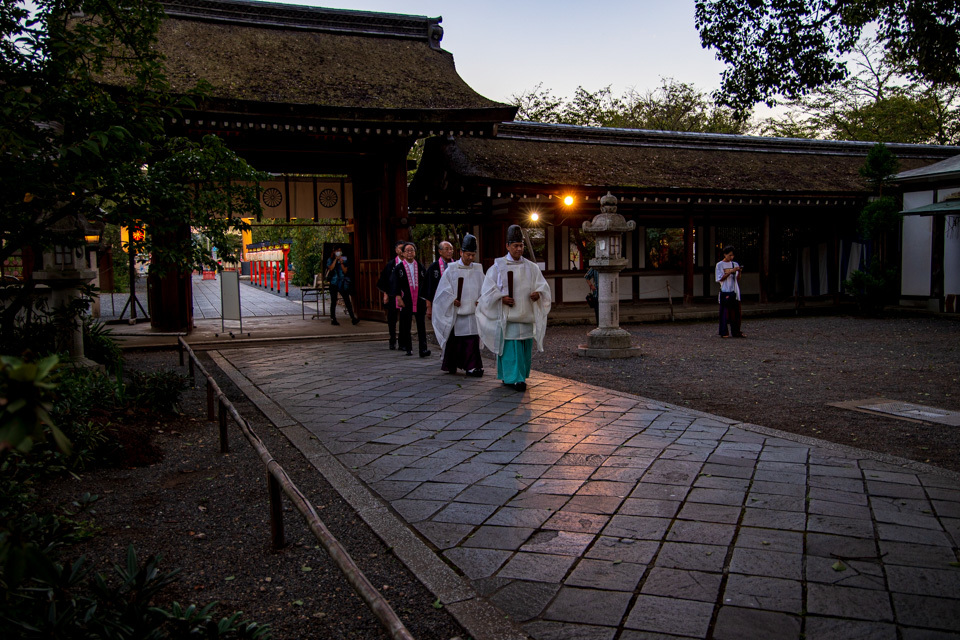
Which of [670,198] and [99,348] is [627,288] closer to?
[670,198]

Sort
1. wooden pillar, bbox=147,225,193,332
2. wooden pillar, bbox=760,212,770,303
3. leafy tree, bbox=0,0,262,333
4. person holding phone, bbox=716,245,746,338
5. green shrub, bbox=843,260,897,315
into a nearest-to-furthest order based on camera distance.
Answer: leafy tree, bbox=0,0,262,333
wooden pillar, bbox=147,225,193,332
person holding phone, bbox=716,245,746,338
green shrub, bbox=843,260,897,315
wooden pillar, bbox=760,212,770,303

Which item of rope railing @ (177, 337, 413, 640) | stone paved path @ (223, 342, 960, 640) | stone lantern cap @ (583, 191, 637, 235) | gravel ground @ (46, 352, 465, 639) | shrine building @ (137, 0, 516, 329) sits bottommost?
gravel ground @ (46, 352, 465, 639)

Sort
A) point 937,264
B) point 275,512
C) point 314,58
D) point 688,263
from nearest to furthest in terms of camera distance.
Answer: point 275,512
point 314,58
point 937,264
point 688,263

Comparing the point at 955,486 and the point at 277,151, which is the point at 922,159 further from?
the point at 955,486

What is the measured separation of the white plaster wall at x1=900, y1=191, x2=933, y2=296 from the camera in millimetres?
16547

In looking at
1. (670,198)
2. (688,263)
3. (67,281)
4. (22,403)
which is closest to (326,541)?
(22,403)

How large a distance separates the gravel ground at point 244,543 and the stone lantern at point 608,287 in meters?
5.72

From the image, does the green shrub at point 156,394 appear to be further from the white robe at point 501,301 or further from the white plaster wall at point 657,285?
the white plaster wall at point 657,285

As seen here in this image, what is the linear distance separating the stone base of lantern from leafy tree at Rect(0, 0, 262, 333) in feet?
19.1

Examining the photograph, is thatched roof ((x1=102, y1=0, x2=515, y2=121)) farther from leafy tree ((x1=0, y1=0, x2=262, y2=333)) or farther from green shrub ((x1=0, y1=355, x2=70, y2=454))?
green shrub ((x1=0, y1=355, x2=70, y2=454))

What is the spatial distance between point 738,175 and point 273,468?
54.7ft

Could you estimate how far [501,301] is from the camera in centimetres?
728

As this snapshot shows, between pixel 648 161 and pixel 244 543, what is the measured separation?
15.7m

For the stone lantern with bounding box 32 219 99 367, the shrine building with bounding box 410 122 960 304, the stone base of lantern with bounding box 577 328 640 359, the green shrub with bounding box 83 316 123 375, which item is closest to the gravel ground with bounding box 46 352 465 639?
the stone lantern with bounding box 32 219 99 367
